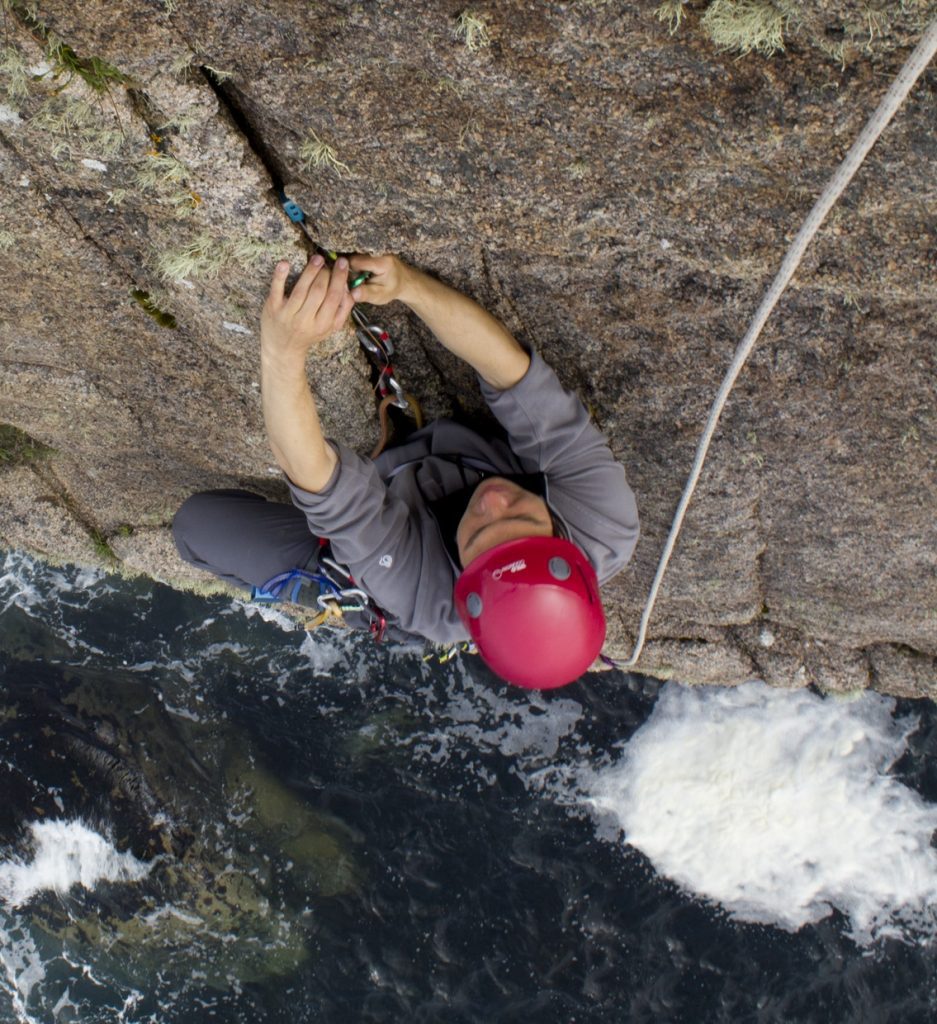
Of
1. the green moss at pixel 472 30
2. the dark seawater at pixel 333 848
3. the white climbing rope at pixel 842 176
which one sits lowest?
the dark seawater at pixel 333 848

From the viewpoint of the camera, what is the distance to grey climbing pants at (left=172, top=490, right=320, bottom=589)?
3934mm

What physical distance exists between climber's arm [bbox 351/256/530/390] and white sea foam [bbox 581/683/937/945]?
3.43 meters

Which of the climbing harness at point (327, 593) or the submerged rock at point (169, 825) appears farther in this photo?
the submerged rock at point (169, 825)

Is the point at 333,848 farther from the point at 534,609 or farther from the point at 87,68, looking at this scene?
the point at 87,68

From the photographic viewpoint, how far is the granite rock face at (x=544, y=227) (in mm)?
2035

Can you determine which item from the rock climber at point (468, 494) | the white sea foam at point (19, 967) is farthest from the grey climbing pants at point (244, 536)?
the white sea foam at point (19, 967)

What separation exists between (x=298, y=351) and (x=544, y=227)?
2.76ft

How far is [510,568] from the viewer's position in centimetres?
286

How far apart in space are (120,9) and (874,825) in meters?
5.90

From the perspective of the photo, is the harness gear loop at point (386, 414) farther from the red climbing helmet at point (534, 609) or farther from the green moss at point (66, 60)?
the green moss at point (66, 60)

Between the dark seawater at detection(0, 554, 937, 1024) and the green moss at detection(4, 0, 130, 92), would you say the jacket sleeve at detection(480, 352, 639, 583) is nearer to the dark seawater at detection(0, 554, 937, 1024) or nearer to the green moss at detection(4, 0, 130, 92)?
the green moss at detection(4, 0, 130, 92)

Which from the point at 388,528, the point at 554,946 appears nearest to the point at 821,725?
the point at 554,946

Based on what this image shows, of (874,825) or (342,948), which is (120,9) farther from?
(874,825)

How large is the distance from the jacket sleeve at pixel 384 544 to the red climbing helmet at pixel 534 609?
26 centimetres
